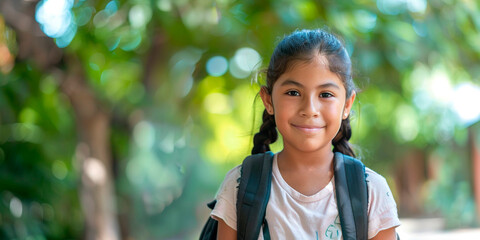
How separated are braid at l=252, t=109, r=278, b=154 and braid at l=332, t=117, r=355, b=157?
0.20m

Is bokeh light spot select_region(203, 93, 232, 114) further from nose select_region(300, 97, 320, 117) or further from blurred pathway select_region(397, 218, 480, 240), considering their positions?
nose select_region(300, 97, 320, 117)

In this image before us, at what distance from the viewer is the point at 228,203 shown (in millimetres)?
1632

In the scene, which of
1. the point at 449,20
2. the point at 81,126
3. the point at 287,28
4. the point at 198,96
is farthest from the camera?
the point at 198,96

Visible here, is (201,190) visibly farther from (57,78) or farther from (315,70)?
(315,70)

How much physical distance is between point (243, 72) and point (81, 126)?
181 cm

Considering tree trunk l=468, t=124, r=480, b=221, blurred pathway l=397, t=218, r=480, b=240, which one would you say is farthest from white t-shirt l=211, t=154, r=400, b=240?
tree trunk l=468, t=124, r=480, b=221

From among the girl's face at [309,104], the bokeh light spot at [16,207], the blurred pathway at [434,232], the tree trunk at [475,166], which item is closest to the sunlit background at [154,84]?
the bokeh light spot at [16,207]

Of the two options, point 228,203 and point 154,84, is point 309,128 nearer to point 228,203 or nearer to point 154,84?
point 228,203

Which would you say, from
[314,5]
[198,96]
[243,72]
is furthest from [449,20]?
[198,96]

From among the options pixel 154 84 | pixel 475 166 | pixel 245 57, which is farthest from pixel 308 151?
pixel 475 166

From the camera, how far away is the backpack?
152 centimetres

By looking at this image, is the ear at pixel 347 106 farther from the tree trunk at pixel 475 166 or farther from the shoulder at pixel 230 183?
the tree trunk at pixel 475 166

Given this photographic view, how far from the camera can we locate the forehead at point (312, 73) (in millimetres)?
1571

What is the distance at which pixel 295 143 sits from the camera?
1.61 meters
